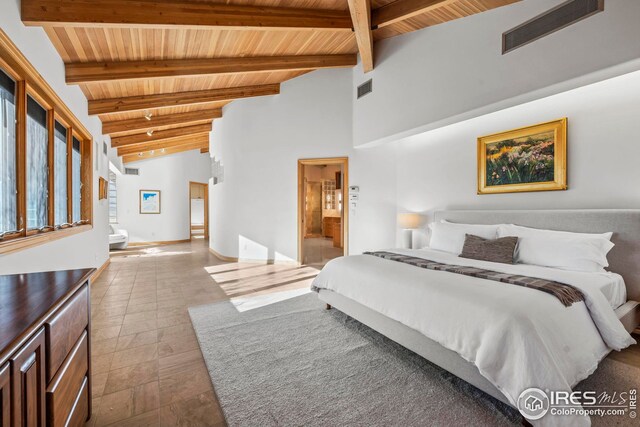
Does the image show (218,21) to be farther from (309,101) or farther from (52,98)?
(309,101)

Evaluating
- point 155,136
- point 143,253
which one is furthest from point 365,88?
point 143,253

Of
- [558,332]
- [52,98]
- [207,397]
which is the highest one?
[52,98]

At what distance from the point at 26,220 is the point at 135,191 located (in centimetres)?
→ 774

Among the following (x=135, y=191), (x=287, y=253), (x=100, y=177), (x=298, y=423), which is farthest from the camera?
(x=135, y=191)

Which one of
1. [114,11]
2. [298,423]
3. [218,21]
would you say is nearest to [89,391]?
[298,423]

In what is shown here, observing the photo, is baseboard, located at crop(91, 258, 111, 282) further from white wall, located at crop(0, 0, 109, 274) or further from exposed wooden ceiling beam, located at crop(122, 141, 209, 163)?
exposed wooden ceiling beam, located at crop(122, 141, 209, 163)

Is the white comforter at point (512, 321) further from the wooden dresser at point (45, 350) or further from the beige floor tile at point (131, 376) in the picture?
the wooden dresser at point (45, 350)

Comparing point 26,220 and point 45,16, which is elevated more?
point 45,16

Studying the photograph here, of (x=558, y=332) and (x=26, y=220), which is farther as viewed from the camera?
(x=26, y=220)

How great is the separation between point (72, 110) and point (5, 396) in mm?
4358

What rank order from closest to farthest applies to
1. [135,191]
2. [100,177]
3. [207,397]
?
[207,397]
[100,177]
[135,191]

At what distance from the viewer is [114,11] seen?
2.83m

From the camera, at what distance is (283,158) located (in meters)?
6.15

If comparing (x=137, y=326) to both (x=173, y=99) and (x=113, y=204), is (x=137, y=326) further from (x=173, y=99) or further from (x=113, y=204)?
(x=113, y=204)
